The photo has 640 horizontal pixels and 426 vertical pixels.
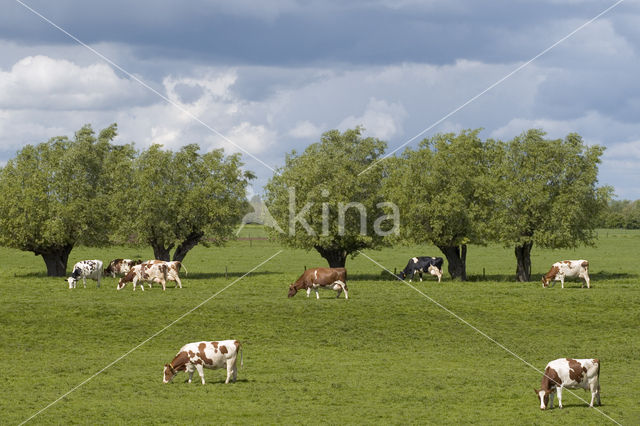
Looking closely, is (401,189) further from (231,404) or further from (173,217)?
(231,404)

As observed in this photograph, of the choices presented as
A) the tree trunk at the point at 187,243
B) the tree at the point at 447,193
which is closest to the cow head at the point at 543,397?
the tree at the point at 447,193

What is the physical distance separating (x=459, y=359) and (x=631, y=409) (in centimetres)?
969

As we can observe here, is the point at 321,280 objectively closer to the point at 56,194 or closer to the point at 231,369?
the point at 231,369

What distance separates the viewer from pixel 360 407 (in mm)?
22422

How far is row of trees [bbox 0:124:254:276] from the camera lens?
61.4 meters

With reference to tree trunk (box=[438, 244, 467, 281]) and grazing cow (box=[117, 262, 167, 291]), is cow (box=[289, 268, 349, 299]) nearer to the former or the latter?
grazing cow (box=[117, 262, 167, 291])

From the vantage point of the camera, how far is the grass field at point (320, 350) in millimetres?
22031

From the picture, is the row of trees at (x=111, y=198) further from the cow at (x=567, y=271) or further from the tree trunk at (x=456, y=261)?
the cow at (x=567, y=271)

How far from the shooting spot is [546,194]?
58219 mm

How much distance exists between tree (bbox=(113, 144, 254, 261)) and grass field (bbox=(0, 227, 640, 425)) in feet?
20.6

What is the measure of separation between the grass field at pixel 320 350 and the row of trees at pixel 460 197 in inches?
215

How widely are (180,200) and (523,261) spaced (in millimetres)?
29612

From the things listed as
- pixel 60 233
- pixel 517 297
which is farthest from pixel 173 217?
pixel 517 297

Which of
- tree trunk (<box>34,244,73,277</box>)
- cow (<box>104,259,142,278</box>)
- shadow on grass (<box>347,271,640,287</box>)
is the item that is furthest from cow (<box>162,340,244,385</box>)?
tree trunk (<box>34,244,73,277</box>)
